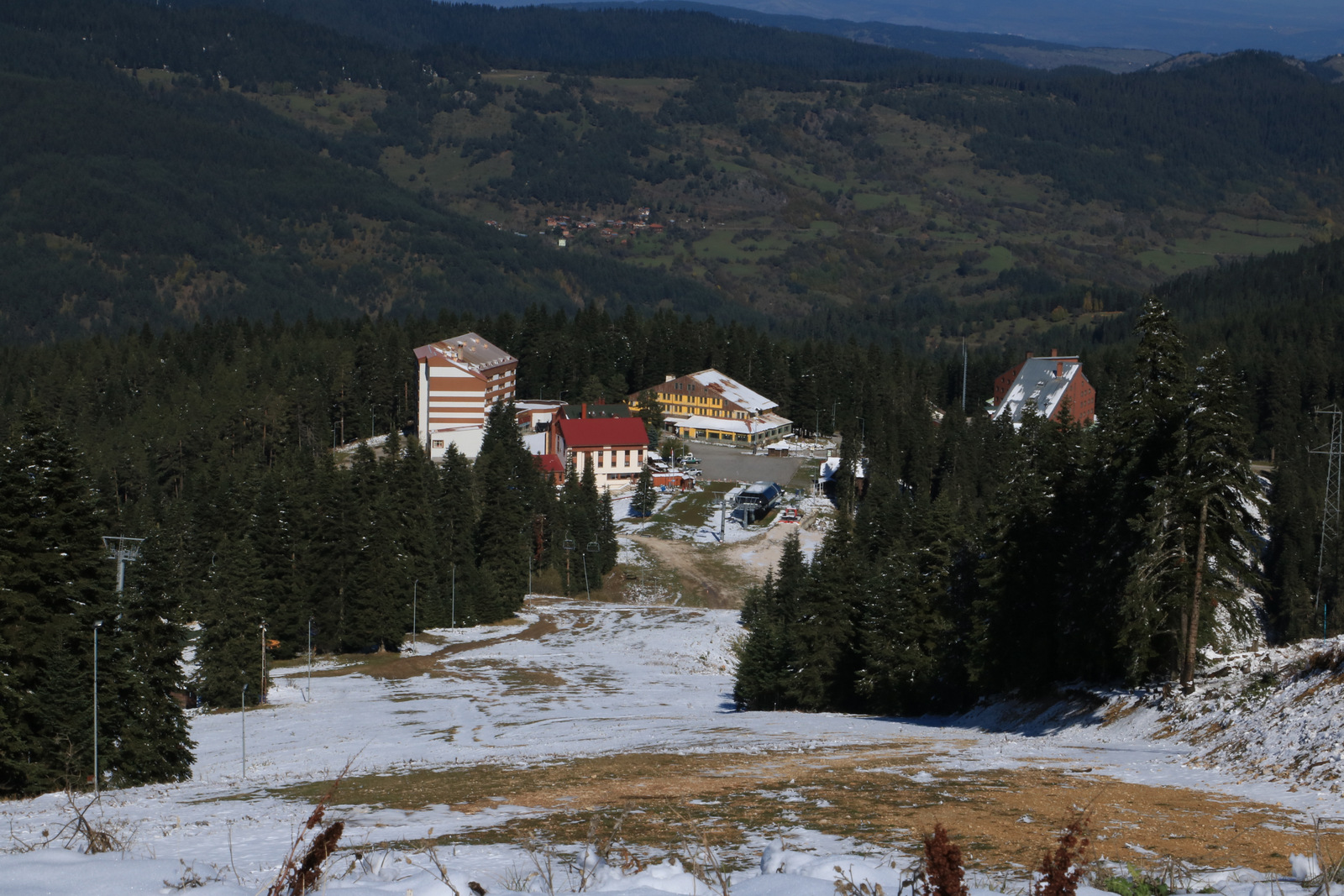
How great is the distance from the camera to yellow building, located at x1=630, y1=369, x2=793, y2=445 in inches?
6688

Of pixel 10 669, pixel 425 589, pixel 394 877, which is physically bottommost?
pixel 425 589

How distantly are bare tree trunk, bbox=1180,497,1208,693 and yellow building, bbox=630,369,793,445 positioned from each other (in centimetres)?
13398

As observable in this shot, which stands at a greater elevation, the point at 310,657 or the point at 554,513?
the point at 554,513

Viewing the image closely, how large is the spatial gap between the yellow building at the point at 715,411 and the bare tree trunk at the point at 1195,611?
134 meters

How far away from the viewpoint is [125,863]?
37.4ft

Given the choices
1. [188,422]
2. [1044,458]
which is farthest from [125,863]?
[188,422]

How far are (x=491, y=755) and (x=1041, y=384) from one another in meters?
166

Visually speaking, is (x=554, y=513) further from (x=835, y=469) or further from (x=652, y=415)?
(x=652, y=415)

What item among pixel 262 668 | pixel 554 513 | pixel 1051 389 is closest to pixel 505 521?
pixel 554 513

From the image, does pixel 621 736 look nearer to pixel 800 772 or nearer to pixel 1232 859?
pixel 800 772

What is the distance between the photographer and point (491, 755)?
3400cm

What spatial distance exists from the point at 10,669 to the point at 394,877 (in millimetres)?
25181

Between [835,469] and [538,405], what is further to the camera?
[538,405]

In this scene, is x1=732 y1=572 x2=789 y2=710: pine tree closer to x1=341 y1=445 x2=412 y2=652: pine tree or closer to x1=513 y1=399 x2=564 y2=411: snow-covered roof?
x1=341 y1=445 x2=412 y2=652: pine tree
